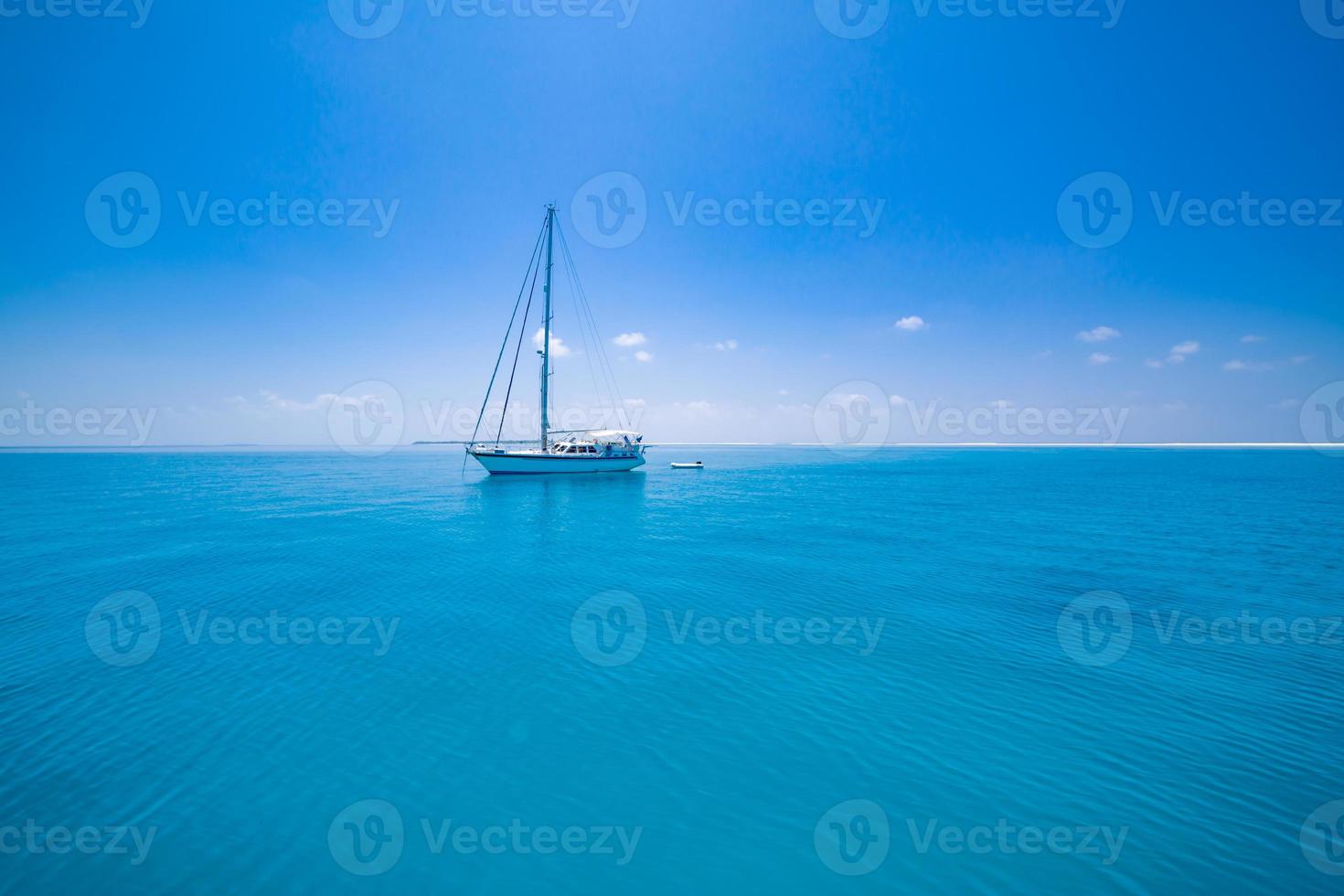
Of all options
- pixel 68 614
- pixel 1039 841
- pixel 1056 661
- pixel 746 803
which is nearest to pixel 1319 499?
pixel 1056 661

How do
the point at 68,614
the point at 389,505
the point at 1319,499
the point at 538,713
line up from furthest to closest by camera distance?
the point at 1319,499, the point at 389,505, the point at 68,614, the point at 538,713

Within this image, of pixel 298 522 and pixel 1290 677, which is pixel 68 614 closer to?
pixel 298 522

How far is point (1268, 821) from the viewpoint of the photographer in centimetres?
704

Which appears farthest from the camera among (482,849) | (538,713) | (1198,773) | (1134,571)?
(1134,571)

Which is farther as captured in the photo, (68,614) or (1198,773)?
(68,614)

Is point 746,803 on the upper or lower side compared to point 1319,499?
lower

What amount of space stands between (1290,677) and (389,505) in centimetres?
5138
